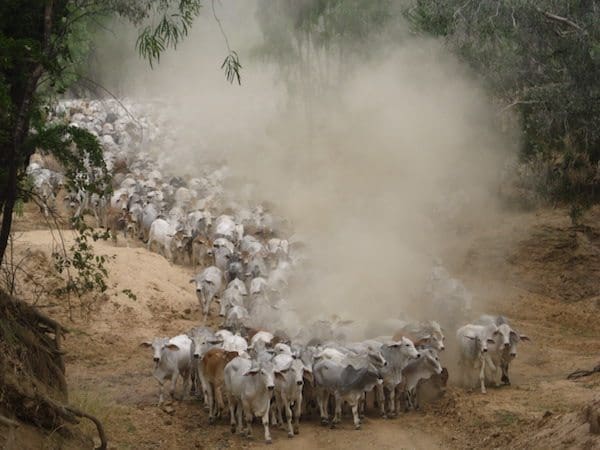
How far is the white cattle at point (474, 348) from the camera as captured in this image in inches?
571

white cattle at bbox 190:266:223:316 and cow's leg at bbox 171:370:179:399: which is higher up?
white cattle at bbox 190:266:223:316

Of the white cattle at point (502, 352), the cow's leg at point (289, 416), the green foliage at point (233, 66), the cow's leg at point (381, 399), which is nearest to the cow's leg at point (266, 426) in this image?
the cow's leg at point (289, 416)

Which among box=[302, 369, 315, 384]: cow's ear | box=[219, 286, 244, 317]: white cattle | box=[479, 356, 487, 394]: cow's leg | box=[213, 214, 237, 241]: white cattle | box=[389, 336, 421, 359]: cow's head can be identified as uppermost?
box=[213, 214, 237, 241]: white cattle

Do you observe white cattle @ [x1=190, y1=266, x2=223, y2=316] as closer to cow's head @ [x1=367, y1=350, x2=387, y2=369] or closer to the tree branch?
cow's head @ [x1=367, y1=350, x2=387, y2=369]

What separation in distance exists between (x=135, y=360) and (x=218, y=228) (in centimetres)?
1066

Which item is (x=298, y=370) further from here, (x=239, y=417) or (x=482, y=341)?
(x=482, y=341)

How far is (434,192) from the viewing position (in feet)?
93.8

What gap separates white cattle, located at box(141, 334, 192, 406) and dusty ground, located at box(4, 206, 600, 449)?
44 cm

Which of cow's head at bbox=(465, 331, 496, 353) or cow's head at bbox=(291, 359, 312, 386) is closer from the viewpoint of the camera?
cow's head at bbox=(291, 359, 312, 386)

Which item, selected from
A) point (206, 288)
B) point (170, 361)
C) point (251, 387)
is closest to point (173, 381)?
point (170, 361)

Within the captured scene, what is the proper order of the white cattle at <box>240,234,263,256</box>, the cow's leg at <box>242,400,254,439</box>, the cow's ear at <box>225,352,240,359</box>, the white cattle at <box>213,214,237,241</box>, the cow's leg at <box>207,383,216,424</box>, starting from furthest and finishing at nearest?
the white cattle at <box>213,214,237,241</box>
the white cattle at <box>240,234,263,256</box>
the cow's ear at <box>225,352,240,359</box>
the cow's leg at <box>207,383,216,424</box>
the cow's leg at <box>242,400,254,439</box>

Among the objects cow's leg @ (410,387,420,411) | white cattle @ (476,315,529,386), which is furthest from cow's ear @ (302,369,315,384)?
white cattle @ (476,315,529,386)

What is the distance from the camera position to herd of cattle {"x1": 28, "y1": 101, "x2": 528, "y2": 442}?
1238cm

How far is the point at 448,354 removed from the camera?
16.3 meters
